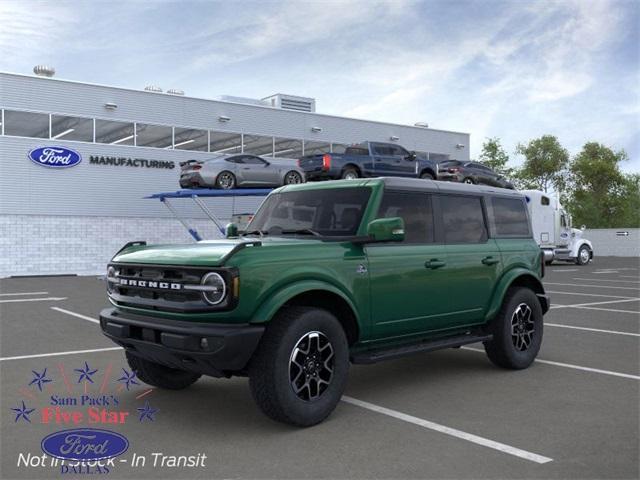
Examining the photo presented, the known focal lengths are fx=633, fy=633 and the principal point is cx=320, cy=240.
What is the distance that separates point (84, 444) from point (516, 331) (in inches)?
180

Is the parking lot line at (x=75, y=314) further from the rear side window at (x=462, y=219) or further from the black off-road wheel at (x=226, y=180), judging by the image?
the black off-road wheel at (x=226, y=180)

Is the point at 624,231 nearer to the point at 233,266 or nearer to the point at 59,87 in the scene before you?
the point at 59,87

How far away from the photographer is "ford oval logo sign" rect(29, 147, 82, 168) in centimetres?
2600

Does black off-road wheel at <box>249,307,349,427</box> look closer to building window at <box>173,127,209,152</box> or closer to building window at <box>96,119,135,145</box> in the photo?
building window at <box>96,119,135,145</box>

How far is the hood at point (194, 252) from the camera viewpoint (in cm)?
461

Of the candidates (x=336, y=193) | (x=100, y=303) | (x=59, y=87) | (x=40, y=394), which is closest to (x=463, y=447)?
(x=336, y=193)

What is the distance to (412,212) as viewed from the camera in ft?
20.1

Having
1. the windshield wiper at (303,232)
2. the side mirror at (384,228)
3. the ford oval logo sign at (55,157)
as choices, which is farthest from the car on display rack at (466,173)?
the side mirror at (384,228)

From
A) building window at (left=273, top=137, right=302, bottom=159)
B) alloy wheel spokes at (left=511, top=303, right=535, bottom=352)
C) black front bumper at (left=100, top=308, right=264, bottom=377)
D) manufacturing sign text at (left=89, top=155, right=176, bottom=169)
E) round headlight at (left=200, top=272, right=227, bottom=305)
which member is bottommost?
alloy wheel spokes at (left=511, top=303, right=535, bottom=352)

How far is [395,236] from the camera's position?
531 cm

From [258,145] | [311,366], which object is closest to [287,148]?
[258,145]

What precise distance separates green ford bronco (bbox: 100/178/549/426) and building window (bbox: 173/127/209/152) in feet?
79.5

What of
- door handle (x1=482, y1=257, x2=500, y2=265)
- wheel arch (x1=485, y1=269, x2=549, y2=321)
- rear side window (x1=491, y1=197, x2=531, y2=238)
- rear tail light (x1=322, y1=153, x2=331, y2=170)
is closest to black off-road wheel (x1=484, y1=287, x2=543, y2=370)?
wheel arch (x1=485, y1=269, x2=549, y2=321)

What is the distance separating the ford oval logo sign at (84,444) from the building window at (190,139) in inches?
1023
